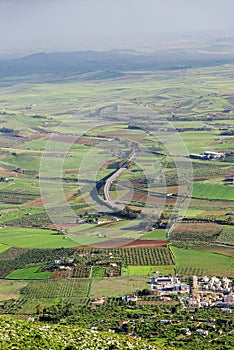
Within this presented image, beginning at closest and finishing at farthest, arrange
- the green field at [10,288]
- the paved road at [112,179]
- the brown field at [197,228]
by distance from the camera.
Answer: the green field at [10,288] < the brown field at [197,228] < the paved road at [112,179]

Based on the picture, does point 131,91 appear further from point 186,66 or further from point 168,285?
point 168,285

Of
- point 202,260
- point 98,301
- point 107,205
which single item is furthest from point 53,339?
point 107,205

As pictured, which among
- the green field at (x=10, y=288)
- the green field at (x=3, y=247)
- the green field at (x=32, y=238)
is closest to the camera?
the green field at (x=10, y=288)

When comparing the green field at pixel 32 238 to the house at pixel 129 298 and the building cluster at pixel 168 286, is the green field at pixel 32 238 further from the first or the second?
the house at pixel 129 298

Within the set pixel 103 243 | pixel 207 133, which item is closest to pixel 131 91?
pixel 207 133

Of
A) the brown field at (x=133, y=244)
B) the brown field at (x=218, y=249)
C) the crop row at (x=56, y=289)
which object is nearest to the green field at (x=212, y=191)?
the brown field at (x=133, y=244)

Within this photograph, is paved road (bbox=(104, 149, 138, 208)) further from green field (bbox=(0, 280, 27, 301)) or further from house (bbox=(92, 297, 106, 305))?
house (bbox=(92, 297, 106, 305))

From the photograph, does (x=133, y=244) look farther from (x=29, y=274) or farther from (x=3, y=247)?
(x=3, y=247)
